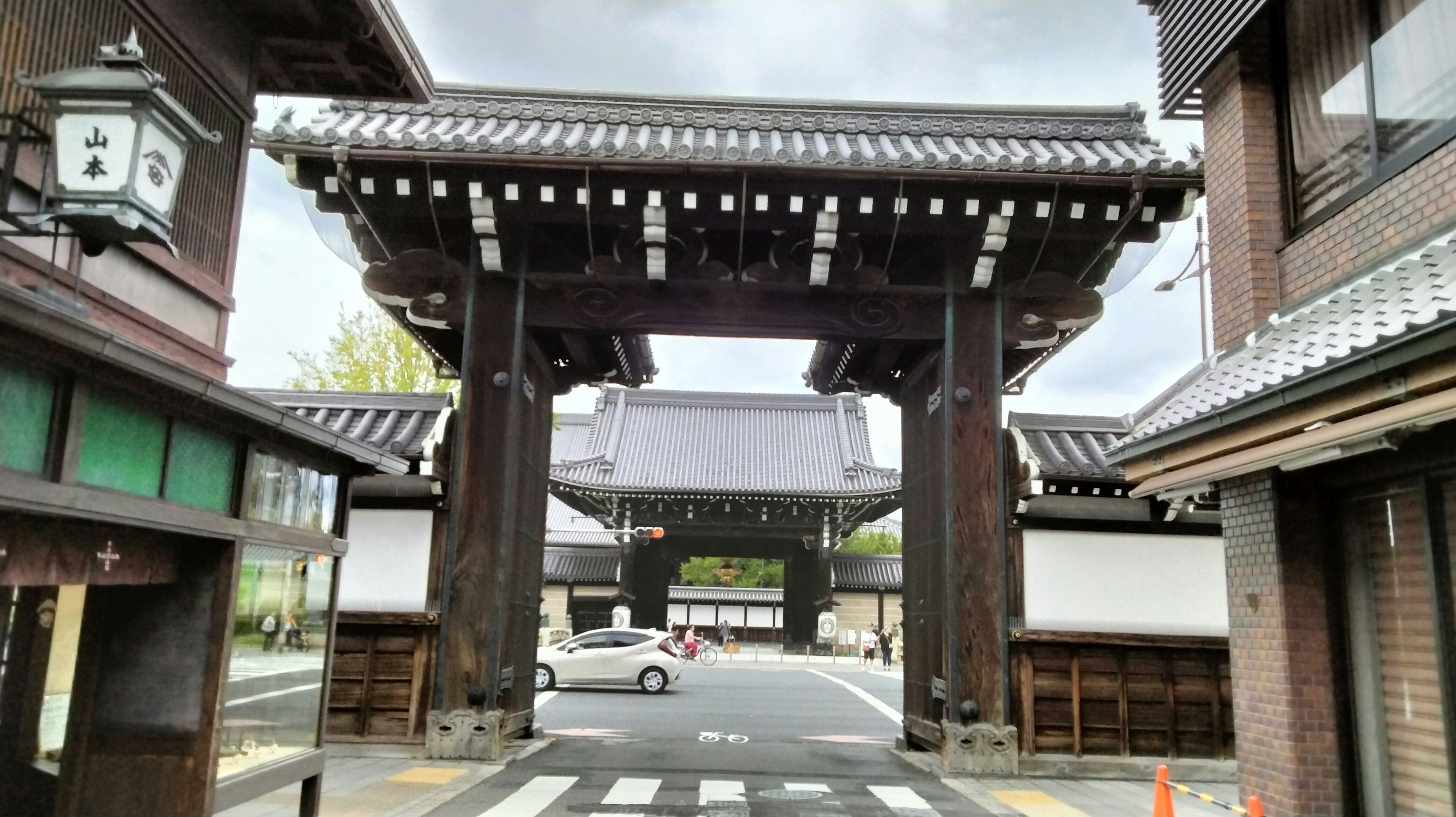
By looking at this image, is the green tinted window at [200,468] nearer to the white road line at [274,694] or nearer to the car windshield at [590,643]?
the white road line at [274,694]

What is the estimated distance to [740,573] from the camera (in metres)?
58.6

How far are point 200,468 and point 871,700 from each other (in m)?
18.5

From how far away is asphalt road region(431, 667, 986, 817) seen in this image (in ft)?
28.9

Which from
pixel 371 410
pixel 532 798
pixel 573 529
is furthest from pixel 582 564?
A: pixel 532 798

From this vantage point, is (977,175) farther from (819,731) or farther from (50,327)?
(819,731)

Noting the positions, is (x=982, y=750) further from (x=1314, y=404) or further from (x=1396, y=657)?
(x=1314, y=404)

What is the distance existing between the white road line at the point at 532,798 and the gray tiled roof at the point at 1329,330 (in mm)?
5747

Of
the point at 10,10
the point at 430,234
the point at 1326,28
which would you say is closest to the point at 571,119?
the point at 430,234

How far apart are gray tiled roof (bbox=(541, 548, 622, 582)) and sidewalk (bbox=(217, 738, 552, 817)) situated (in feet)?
81.3

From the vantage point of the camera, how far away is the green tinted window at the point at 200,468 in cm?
563

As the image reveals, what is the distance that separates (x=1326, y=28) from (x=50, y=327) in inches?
335

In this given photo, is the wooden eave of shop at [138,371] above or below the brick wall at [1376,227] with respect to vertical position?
below

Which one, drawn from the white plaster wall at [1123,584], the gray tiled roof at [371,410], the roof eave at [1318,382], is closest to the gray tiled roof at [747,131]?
the gray tiled roof at [371,410]

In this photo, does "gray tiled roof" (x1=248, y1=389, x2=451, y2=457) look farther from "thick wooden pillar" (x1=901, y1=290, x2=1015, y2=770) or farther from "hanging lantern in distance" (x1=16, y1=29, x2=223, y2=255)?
"hanging lantern in distance" (x1=16, y1=29, x2=223, y2=255)
